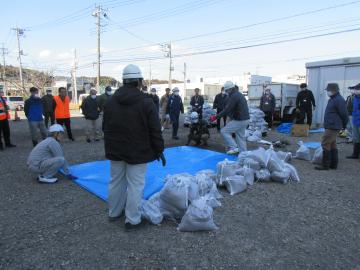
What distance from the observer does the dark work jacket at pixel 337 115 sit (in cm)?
595

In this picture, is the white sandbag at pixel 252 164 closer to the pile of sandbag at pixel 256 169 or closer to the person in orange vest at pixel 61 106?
the pile of sandbag at pixel 256 169

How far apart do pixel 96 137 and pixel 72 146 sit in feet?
3.91

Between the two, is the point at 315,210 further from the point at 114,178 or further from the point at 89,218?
the point at 89,218

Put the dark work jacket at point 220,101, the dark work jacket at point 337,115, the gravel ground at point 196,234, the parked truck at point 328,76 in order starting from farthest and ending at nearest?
the parked truck at point 328,76, the dark work jacket at point 220,101, the dark work jacket at point 337,115, the gravel ground at point 196,234

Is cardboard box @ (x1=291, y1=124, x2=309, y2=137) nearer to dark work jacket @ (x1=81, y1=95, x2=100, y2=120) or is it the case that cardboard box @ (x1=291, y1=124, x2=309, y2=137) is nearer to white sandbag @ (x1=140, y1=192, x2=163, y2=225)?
dark work jacket @ (x1=81, y1=95, x2=100, y2=120)

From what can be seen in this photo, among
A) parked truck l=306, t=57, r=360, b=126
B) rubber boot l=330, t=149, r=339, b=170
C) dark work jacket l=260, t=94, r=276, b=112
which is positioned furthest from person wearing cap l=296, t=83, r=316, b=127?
rubber boot l=330, t=149, r=339, b=170

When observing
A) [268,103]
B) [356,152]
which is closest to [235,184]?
[356,152]

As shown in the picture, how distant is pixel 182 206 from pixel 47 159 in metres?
2.71

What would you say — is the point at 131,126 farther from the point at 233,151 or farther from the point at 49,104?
the point at 49,104

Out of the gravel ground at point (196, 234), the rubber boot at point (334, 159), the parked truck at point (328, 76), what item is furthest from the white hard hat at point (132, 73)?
the parked truck at point (328, 76)

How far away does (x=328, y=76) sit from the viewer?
12.5m

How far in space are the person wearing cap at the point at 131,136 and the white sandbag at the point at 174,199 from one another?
37cm

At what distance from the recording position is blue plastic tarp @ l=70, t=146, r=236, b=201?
4838 mm

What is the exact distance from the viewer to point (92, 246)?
3199 mm
